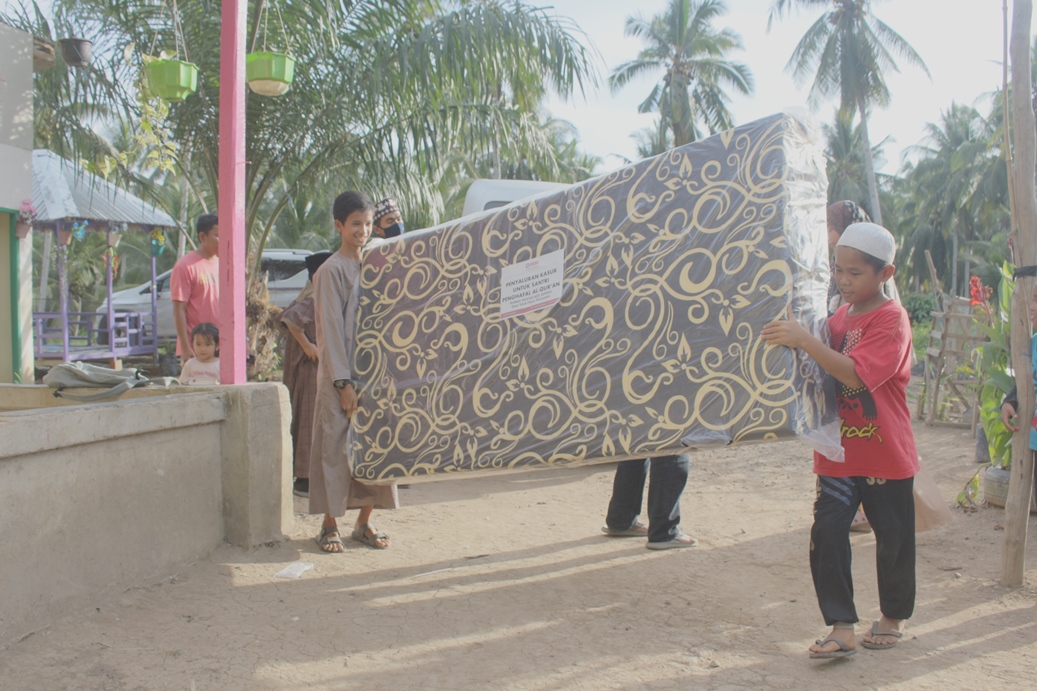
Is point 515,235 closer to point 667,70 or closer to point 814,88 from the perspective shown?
point 667,70

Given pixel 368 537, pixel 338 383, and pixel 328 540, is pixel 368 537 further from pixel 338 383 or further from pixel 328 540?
pixel 338 383

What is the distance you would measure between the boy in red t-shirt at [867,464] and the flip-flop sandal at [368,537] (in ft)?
7.22

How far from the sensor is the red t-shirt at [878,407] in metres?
Answer: 2.94

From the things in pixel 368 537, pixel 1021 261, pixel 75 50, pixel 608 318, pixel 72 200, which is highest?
pixel 75 50

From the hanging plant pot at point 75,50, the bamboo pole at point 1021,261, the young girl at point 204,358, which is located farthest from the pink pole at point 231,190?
the bamboo pole at point 1021,261

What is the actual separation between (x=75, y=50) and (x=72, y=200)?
4.99 m

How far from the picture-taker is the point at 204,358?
204 inches

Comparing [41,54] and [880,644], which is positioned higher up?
[41,54]

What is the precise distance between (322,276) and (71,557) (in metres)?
1.56

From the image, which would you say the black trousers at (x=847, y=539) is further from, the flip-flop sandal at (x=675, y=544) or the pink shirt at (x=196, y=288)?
the pink shirt at (x=196, y=288)

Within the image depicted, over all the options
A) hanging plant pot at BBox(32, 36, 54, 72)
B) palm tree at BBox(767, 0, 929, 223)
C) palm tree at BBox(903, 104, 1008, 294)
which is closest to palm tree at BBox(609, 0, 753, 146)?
palm tree at BBox(767, 0, 929, 223)

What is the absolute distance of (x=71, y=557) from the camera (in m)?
3.25

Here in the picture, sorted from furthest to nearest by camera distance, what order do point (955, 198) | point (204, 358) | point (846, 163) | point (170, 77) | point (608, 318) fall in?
point (846, 163)
point (955, 198)
point (170, 77)
point (204, 358)
point (608, 318)

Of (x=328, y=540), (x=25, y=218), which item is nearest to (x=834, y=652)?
(x=328, y=540)
